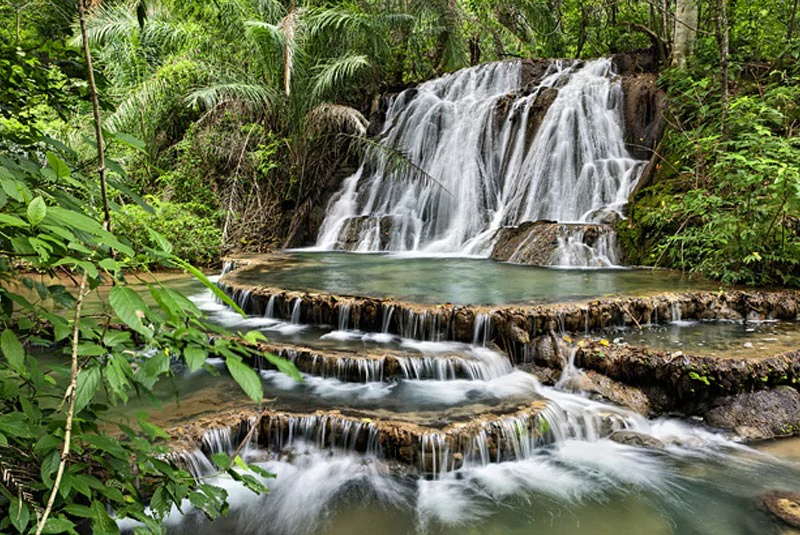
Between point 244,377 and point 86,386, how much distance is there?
394 mm

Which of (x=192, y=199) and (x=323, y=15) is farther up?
(x=323, y=15)

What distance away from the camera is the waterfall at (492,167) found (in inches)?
369

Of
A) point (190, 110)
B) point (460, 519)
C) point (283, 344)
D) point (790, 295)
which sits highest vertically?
point (190, 110)

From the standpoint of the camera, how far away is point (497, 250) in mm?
8594

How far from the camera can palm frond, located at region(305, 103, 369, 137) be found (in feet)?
33.0

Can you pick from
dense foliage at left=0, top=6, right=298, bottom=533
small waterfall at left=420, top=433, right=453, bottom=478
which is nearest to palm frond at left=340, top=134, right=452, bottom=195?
small waterfall at left=420, top=433, right=453, bottom=478

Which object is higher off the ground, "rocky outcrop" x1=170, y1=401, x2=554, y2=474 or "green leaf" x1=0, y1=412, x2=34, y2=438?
"green leaf" x1=0, y1=412, x2=34, y2=438

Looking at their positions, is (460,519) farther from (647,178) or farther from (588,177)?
(588,177)

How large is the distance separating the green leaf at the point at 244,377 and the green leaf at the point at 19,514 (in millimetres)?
640

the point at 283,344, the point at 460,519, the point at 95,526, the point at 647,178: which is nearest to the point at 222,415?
the point at 283,344

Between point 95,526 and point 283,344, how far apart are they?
3.28 metres

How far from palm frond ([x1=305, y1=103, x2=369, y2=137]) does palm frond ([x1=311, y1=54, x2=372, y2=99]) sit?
401mm

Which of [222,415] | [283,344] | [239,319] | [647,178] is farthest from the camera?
[647,178]

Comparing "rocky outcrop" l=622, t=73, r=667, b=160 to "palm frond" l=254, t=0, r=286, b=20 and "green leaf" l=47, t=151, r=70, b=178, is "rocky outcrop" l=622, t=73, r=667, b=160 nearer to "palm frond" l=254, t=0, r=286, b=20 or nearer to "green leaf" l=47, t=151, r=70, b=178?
"palm frond" l=254, t=0, r=286, b=20
